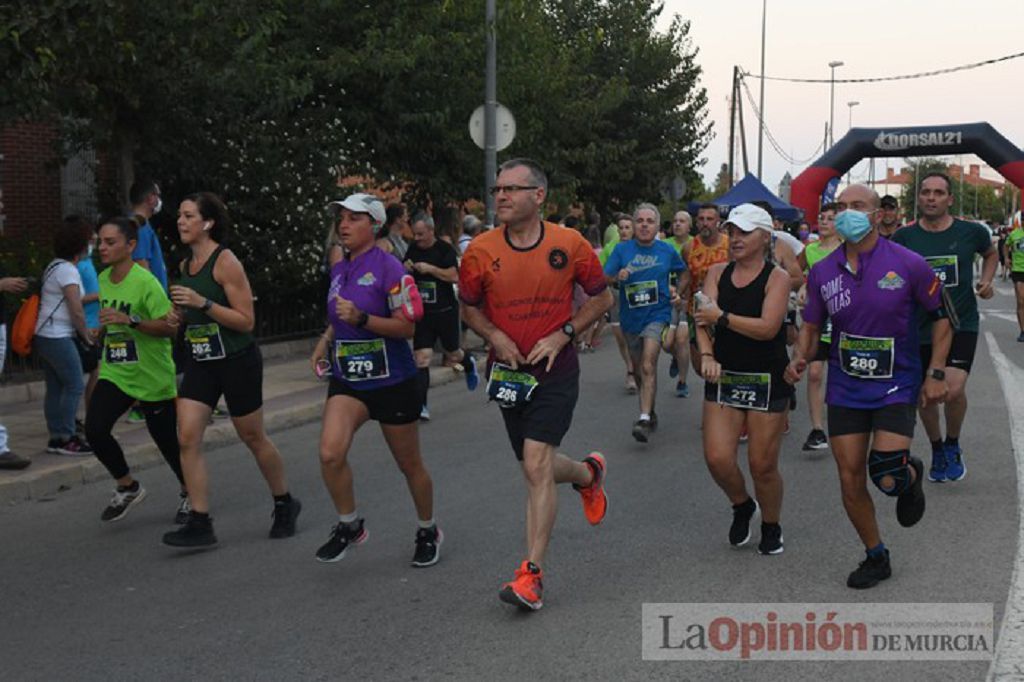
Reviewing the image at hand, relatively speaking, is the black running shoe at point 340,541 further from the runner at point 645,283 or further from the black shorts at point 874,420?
the runner at point 645,283

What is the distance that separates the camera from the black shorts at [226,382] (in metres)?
6.36

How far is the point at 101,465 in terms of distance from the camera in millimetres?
8375

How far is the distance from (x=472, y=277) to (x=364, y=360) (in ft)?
2.60

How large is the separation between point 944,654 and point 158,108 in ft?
36.6

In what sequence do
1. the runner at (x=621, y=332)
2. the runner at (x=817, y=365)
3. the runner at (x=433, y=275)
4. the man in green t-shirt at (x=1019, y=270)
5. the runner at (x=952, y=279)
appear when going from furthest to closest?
the man in green t-shirt at (x=1019, y=270) < the runner at (x=621, y=332) < the runner at (x=433, y=275) < the runner at (x=817, y=365) < the runner at (x=952, y=279)

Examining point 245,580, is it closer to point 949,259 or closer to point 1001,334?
point 949,259

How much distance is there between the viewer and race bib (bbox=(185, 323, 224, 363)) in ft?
20.7

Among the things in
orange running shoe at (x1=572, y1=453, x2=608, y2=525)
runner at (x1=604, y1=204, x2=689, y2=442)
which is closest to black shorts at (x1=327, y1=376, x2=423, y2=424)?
orange running shoe at (x1=572, y1=453, x2=608, y2=525)

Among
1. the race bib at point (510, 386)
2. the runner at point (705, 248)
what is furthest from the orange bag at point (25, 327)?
the runner at point (705, 248)

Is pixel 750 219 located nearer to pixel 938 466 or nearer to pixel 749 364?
pixel 749 364

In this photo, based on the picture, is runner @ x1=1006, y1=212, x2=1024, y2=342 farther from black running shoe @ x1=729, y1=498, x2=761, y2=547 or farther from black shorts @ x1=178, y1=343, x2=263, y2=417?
black shorts @ x1=178, y1=343, x2=263, y2=417

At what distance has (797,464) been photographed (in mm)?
8477

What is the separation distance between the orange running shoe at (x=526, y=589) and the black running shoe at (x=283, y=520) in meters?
1.85

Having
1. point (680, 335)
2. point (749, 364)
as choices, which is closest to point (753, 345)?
point (749, 364)
